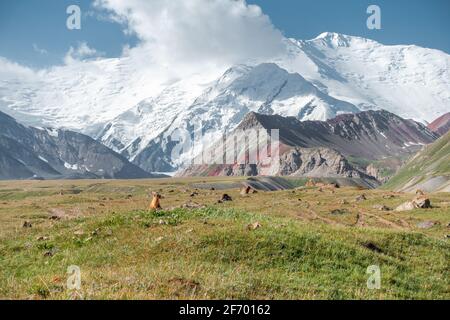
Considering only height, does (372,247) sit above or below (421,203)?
above

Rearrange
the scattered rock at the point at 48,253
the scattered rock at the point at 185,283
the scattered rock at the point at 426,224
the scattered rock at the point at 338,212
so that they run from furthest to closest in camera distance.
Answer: the scattered rock at the point at 338,212 → the scattered rock at the point at 426,224 → the scattered rock at the point at 48,253 → the scattered rock at the point at 185,283

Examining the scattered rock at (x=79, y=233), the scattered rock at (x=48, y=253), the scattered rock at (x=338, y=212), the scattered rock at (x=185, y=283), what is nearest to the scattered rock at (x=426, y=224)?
the scattered rock at (x=338, y=212)

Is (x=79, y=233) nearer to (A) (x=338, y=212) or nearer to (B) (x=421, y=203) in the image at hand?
(A) (x=338, y=212)

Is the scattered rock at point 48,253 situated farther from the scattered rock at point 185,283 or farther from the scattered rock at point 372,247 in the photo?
the scattered rock at point 372,247

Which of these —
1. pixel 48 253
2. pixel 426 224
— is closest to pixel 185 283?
pixel 48 253

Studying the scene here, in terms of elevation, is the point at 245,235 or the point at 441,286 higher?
the point at 245,235

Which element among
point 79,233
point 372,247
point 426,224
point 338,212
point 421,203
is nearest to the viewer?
point 372,247

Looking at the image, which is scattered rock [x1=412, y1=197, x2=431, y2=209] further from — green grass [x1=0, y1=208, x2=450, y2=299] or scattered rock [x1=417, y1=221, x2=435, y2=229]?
green grass [x1=0, y1=208, x2=450, y2=299]

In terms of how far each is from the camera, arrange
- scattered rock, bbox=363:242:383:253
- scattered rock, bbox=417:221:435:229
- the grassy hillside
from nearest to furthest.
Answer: the grassy hillside
scattered rock, bbox=363:242:383:253
scattered rock, bbox=417:221:435:229

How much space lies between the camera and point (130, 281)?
1689 centimetres

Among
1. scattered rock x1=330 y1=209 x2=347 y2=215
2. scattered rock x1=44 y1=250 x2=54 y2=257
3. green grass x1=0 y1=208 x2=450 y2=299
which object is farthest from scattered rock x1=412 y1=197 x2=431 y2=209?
scattered rock x1=44 y1=250 x2=54 y2=257
